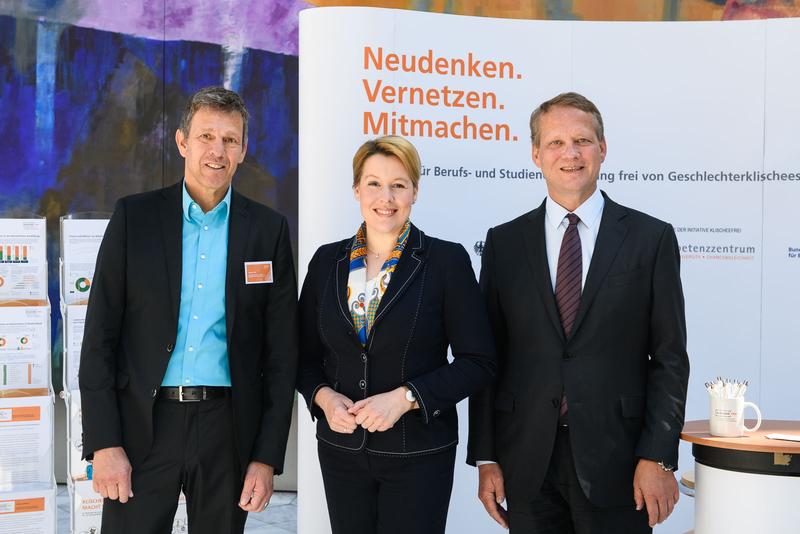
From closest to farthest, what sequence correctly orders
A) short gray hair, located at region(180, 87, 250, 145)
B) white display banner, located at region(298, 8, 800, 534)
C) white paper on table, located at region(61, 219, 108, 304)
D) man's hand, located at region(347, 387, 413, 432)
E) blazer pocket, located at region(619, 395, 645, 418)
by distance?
man's hand, located at region(347, 387, 413, 432)
blazer pocket, located at region(619, 395, 645, 418)
short gray hair, located at region(180, 87, 250, 145)
white paper on table, located at region(61, 219, 108, 304)
white display banner, located at region(298, 8, 800, 534)

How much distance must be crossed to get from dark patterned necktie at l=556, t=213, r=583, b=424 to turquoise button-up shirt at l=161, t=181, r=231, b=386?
101cm

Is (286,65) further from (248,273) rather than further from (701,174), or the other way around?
(248,273)

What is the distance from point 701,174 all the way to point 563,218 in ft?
6.77

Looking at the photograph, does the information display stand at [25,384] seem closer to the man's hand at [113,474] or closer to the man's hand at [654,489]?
the man's hand at [113,474]

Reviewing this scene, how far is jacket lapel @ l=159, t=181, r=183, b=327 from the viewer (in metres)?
2.40

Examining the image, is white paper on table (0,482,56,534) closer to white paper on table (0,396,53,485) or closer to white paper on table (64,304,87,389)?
white paper on table (0,396,53,485)

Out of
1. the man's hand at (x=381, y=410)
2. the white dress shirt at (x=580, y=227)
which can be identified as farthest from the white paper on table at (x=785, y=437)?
the man's hand at (x=381, y=410)

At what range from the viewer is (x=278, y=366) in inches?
98.7

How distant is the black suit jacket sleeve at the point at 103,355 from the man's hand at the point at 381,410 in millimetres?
720

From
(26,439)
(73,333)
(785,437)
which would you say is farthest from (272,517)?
(785,437)

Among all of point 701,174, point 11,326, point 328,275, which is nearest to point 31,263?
point 11,326

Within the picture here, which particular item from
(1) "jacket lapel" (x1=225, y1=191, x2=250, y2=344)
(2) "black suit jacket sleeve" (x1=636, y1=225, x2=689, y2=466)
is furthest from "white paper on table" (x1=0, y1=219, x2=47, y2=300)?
(2) "black suit jacket sleeve" (x1=636, y1=225, x2=689, y2=466)

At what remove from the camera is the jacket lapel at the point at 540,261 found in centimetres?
234

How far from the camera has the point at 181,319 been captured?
2416 millimetres
